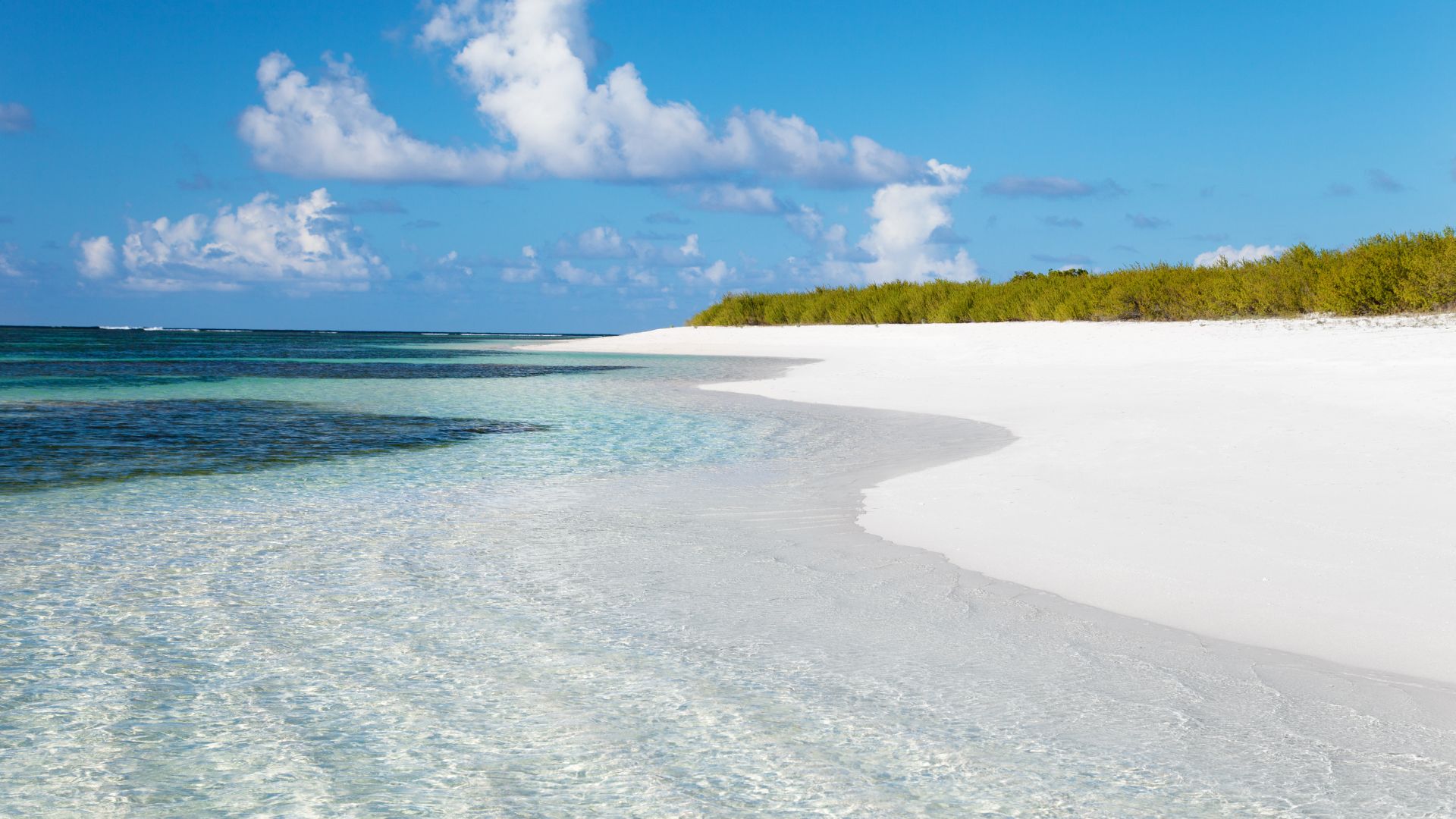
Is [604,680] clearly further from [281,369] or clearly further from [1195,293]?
[1195,293]

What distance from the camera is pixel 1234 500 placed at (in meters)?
6.33

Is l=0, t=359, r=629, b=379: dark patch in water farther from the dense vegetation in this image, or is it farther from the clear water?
the clear water

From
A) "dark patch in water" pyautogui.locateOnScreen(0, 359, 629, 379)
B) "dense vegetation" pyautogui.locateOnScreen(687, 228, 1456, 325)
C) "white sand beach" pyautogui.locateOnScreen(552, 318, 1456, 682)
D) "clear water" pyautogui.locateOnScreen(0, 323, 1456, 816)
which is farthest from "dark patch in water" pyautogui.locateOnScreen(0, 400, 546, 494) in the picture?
"dense vegetation" pyautogui.locateOnScreen(687, 228, 1456, 325)

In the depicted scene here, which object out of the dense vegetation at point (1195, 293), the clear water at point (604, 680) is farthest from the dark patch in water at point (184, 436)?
the dense vegetation at point (1195, 293)

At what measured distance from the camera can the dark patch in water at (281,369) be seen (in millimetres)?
24750

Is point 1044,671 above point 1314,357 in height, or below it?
below

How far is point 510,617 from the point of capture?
4293 millimetres

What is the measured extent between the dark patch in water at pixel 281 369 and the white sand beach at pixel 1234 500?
42.6ft

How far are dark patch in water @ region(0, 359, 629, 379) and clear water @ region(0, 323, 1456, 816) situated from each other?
1831 centimetres

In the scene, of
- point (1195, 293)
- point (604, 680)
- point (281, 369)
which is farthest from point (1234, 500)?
point (281, 369)

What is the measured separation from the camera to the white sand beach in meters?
4.26

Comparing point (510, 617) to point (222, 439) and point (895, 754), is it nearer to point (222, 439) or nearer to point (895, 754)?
point (895, 754)

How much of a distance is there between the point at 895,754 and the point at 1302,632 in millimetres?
1963

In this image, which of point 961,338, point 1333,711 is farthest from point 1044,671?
point 961,338
